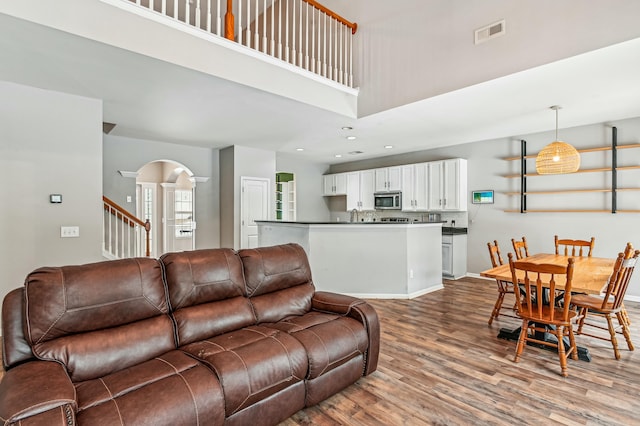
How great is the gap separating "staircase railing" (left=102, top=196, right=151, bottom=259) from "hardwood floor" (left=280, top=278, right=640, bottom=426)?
4085 mm

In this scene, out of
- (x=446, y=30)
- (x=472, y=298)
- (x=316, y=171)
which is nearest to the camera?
(x=446, y=30)

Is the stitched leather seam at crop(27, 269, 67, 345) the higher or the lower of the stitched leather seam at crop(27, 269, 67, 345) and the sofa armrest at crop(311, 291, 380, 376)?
the higher

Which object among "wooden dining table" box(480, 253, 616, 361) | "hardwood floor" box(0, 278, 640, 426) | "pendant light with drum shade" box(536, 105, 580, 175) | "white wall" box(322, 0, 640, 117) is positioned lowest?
"hardwood floor" box(0, 278, 640, 426)

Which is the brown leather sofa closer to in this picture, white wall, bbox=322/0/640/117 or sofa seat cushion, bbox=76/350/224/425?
sofa seat cushion, bbox=76/350/224/425

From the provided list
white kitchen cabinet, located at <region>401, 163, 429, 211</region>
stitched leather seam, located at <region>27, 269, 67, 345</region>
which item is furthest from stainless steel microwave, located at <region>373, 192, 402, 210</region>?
stitched leather seam, located at <region>27, 269, 67, 345</region>

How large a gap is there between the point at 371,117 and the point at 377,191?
11.3 feet

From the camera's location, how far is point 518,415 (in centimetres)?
215

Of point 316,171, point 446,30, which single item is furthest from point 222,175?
point 446,30

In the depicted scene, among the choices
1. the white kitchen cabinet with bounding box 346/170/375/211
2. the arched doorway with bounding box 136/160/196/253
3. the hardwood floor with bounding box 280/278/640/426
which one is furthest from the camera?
the arched doorway with bounding box 136/160/196/253

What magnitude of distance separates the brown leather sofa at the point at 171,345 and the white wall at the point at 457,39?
277 cm

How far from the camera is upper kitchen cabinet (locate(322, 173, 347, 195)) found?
28.6 ft

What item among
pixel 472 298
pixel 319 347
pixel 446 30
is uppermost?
pixel 446 30

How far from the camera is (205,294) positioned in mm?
2328

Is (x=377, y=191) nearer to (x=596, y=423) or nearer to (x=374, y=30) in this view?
(x=374, y=30)
